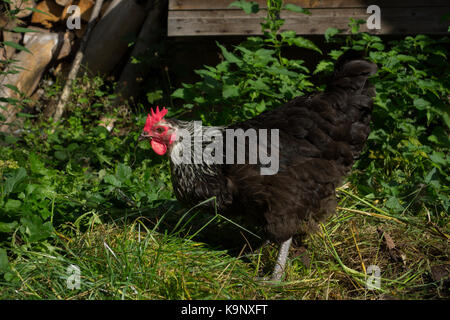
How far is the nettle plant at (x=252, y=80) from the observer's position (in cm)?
333

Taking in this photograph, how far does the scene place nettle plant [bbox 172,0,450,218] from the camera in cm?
329

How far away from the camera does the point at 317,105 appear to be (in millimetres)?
2713

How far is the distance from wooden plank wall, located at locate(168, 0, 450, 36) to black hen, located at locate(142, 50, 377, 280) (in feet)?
5.06

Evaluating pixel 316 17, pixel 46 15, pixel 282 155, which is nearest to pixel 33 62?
pixel 46 15

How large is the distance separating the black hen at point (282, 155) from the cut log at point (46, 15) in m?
→ 3.34

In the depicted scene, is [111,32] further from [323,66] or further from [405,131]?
[405,131]

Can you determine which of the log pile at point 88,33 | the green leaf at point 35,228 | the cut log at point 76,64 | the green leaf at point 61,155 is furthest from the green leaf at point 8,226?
the log pile at point 88,33

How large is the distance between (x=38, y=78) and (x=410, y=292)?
184 inches

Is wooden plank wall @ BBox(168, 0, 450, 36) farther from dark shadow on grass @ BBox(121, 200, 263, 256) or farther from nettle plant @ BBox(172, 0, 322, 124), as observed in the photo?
dark shadow on grass @ BBox(121, 200, 263, 256)

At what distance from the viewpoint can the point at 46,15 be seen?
5074 millimetres

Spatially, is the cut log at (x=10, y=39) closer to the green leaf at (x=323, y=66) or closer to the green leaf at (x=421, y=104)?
the green leaf at (x=323, y=66)

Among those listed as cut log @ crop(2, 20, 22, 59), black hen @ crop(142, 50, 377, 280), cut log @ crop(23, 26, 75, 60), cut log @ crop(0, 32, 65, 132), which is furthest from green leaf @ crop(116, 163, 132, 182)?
cut log @ crop(23, 26, 75, 60)

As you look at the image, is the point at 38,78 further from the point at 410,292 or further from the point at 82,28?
the point at 410,292

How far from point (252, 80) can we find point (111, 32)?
2.52 metres
